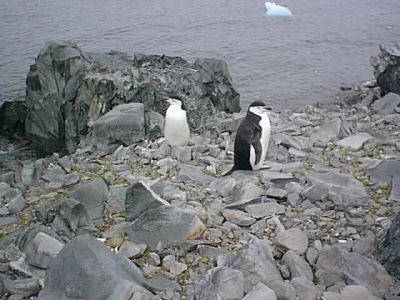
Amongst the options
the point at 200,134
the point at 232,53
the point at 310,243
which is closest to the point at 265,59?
the point at 232,53

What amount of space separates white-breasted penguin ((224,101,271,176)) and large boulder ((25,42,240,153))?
111 inches

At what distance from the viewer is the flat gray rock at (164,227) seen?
361 cm

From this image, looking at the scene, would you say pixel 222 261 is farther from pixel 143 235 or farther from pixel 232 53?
pixel 232 53

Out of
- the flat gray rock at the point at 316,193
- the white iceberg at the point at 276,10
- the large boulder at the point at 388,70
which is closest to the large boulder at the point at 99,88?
the large boulder at the point at 388,70

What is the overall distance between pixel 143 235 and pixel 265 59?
1041cm

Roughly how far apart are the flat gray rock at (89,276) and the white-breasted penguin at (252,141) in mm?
2549

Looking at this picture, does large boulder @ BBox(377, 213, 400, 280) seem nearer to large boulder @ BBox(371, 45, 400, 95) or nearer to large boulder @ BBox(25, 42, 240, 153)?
large boulder @ BBox(25, 42, 240, 153)

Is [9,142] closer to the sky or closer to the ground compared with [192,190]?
closer to the ground

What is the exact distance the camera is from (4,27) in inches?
594

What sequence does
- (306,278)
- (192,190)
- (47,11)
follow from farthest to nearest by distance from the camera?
(47,11) → (192,190) → (306,278)

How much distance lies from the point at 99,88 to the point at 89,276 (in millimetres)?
6430

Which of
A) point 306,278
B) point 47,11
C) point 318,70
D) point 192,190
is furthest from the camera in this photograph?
point 47,11

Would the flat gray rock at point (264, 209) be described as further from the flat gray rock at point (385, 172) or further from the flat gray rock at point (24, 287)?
the flat gray rock at point (24, 287)

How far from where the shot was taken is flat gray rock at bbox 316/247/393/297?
2.96 meters
